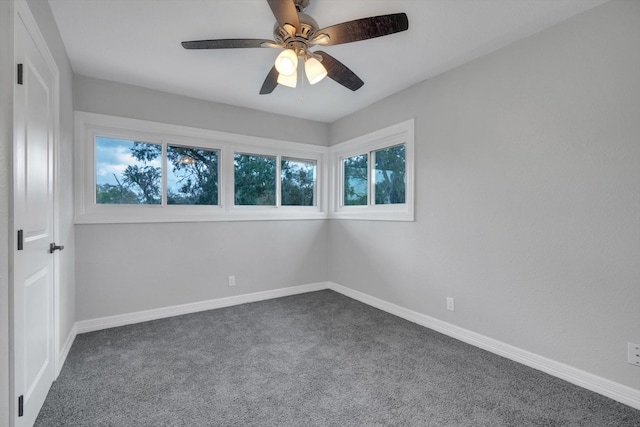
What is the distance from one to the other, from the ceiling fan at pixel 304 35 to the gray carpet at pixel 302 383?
1995mm

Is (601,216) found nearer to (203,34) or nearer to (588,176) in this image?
(588,176)

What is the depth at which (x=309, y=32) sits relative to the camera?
5.78 ft

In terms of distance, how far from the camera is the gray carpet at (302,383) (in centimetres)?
168

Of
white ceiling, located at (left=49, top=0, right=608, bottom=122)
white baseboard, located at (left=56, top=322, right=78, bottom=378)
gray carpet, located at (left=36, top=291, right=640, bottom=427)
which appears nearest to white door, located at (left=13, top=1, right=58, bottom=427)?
white baseboard, located at (left=56, top=322, right=78, bottom=378)

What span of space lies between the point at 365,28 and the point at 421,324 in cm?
262

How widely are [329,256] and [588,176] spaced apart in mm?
3038

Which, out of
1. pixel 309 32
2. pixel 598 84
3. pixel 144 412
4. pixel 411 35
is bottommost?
pixel 144 412

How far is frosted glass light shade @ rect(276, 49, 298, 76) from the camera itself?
176 cm

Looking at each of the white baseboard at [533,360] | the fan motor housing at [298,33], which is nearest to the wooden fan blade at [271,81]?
the fan motor housing at [298,33]

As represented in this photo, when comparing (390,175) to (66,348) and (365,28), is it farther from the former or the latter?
(66,348)

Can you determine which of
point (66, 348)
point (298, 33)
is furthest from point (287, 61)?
point (66, 348)

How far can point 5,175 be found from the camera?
4.18 ft

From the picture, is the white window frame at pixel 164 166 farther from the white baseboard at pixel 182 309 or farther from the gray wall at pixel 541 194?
the gray wall at pixel 541 194

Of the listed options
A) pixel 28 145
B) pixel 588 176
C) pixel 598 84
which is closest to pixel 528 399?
pixel 588 176
